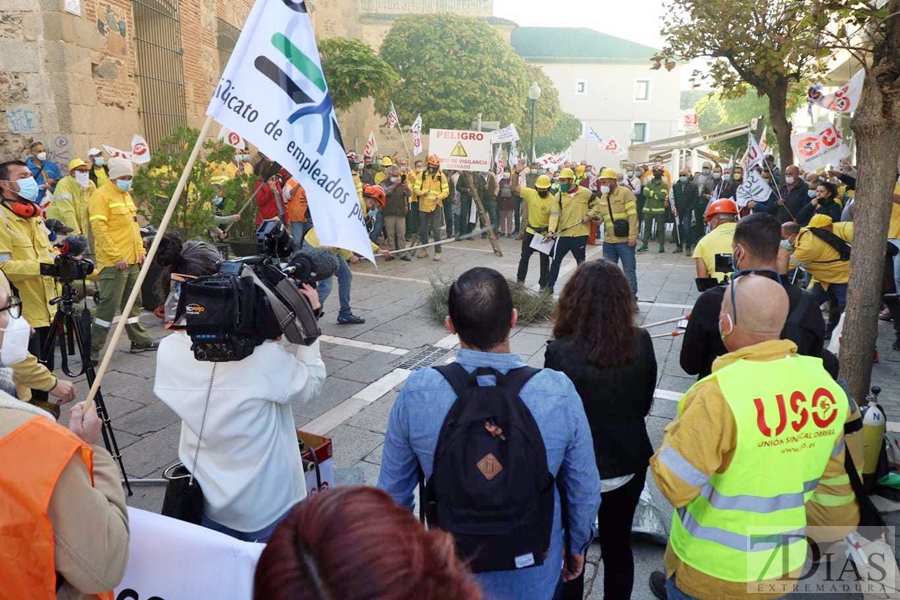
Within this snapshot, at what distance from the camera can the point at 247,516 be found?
230cm

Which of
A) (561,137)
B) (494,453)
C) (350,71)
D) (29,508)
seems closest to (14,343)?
(29,508)

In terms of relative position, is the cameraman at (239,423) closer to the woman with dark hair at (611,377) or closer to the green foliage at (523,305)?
the woman with dark hair at (611,377)

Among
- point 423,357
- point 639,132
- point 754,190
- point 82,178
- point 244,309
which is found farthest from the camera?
point 639,132

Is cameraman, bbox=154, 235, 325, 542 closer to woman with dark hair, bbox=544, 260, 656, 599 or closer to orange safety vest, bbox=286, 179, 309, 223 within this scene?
woman with dark hair, bbox=544, 260, 656, 599

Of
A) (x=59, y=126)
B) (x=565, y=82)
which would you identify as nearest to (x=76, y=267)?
(x=59, y=126)

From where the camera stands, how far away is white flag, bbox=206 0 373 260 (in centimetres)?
255

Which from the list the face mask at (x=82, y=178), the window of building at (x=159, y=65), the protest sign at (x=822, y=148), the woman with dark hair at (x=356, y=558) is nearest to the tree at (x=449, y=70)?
the window of building at (x=159, y=65)

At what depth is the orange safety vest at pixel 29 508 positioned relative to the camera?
1.31 metres

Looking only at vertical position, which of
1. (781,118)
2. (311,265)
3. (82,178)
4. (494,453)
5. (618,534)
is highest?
(781,118)

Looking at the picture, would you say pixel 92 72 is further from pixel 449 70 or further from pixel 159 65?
pixel 449 70

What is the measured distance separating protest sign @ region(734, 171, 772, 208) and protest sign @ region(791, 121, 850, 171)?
24.2 inches

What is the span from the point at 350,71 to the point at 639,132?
44450 mm

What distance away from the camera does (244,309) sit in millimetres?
2129

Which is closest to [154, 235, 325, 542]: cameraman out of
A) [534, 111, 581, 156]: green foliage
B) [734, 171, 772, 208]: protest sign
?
[734, 171, 772, 208]: protest sign
